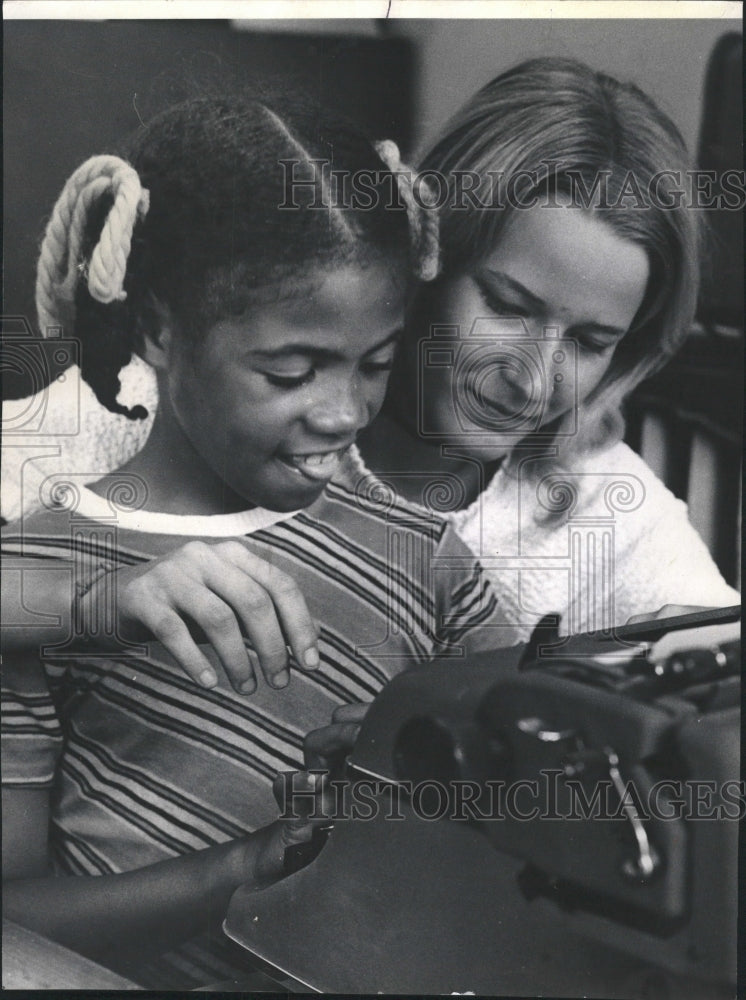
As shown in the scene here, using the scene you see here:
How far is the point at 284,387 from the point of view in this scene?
2.23 meters

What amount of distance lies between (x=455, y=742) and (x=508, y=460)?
1.99 ft

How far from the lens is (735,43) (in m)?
2.23

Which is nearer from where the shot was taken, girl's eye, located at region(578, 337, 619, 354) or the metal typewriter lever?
the metal typewriter lever

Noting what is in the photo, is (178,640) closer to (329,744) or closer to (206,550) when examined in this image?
(206,550)

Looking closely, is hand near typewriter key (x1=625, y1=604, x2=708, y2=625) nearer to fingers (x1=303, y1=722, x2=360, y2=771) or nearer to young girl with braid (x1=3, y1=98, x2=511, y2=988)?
young girl with braid (x1=3, y1=98, x2=511, y2=988)

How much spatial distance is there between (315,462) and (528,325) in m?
0.54

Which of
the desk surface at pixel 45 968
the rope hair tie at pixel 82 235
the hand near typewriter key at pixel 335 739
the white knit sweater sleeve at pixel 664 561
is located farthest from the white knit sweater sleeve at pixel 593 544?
the desk surface at pixel 45 968

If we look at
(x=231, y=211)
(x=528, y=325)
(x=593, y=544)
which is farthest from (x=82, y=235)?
(x=593, y=544)

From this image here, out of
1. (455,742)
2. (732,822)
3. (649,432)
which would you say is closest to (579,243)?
(649,432)

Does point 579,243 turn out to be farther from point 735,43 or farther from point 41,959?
point 41,959

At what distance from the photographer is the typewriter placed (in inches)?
85.3

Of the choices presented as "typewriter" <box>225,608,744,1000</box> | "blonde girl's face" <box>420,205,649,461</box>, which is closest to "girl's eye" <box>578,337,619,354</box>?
"blonde girl's face" <box>420,205,649,461</box>

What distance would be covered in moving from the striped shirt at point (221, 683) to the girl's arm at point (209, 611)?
0.08 ft

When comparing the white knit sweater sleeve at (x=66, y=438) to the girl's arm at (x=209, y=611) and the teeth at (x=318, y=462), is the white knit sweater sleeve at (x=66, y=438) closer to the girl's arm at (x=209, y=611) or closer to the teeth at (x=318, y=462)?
the girl's arm at (x=209, y=611)
